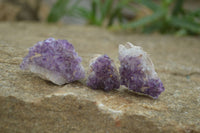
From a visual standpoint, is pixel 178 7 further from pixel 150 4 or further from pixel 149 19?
pixel 149 19

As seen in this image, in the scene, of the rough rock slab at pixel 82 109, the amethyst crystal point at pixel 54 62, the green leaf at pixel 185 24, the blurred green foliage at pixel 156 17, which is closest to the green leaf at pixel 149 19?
the blurred green foliage at pixel 156 17

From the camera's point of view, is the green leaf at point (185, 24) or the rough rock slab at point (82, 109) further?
the green leaf at point (185, 24)

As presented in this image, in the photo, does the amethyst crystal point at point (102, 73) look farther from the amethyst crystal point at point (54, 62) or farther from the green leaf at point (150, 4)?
the green leaf at point (150, 4)

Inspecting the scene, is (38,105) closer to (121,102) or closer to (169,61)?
(121,102)

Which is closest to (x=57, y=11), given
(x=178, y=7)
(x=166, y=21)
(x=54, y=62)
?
(x=166, y=21)

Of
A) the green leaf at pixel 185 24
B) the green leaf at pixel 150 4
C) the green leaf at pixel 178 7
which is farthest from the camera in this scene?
the green leaf at pixel 178 7

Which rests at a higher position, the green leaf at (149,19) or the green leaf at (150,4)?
the green leaf at (150,4)
